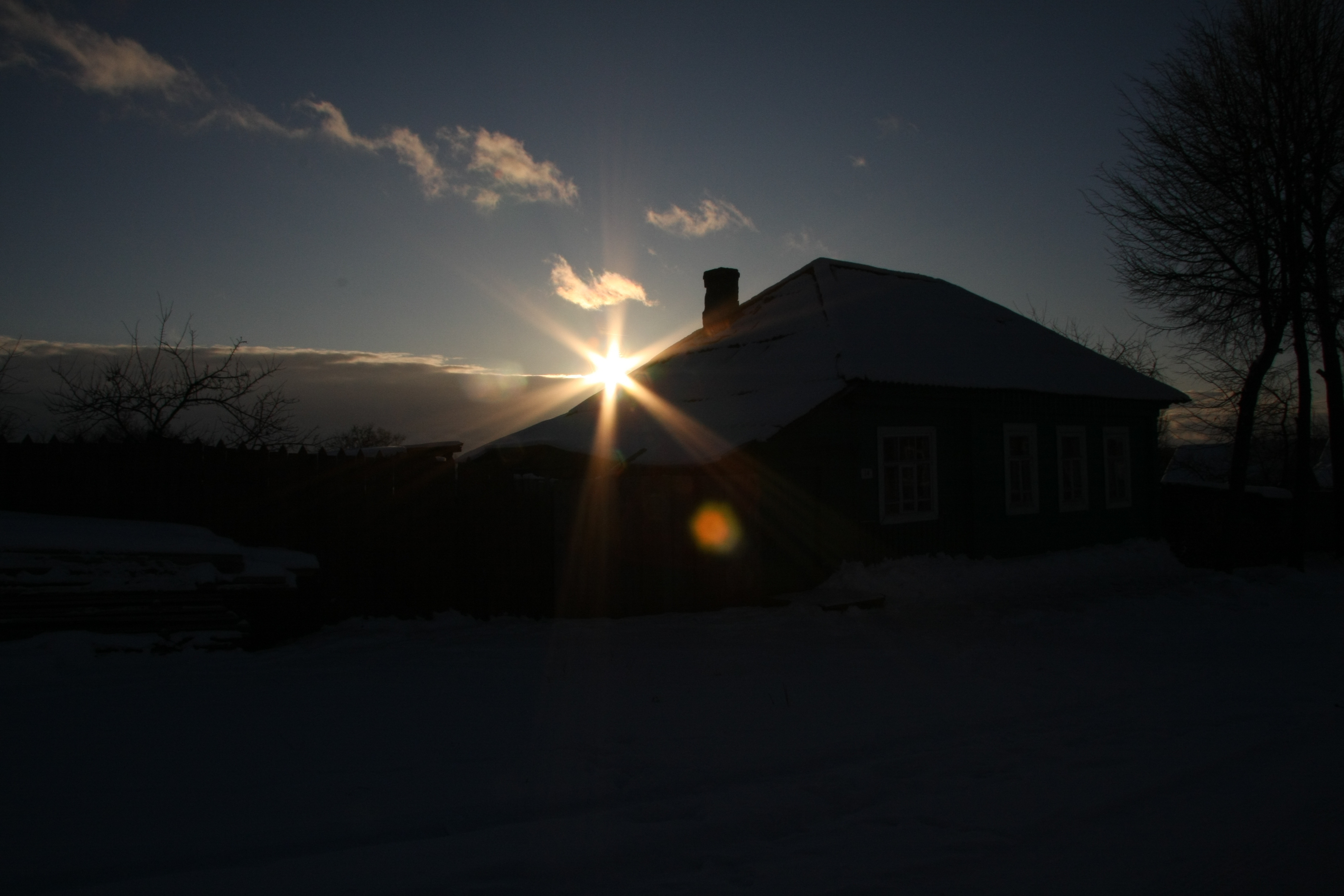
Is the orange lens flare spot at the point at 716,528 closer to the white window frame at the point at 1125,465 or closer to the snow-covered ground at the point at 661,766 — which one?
the snow-covered ground at the point at 661,766

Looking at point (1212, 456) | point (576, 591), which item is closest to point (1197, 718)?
point (576, 591)

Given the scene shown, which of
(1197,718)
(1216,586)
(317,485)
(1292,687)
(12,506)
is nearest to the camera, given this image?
(1197,718)

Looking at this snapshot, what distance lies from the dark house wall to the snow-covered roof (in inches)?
14.1

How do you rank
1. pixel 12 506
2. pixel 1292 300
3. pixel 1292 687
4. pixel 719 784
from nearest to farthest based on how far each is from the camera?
pixel 719 784, pixel 1292 687, pixel 12 506, pixel 1292 300

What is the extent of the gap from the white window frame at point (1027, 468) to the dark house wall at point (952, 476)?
7cm

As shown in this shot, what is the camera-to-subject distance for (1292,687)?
6688 mm

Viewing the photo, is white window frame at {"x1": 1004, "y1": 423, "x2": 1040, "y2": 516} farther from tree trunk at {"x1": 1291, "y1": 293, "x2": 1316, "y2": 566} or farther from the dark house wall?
tree trunk at {"x1": 1291, "y1": 293, "x2": 1316, "y2": 566}

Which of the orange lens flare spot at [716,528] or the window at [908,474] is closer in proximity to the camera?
the orange lens flare spot at [716,528]

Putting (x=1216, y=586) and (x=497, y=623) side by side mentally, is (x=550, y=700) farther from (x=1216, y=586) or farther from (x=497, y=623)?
(x=1216, y=586)

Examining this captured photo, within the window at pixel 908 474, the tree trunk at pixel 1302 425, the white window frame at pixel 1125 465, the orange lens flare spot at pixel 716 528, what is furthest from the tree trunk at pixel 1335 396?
the orange lens flare spot at pixel 716 528

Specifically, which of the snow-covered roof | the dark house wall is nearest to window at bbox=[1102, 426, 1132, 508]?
the dark house wall

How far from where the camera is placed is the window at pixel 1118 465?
59.6ft

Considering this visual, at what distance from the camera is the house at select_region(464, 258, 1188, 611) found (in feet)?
33.2

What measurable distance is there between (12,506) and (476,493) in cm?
428
